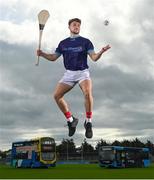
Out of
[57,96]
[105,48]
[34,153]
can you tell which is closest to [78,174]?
[34,153]

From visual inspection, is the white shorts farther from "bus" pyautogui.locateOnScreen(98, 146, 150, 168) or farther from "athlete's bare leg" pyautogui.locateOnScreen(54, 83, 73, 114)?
"bus" pyautogui.locateOnScreen(98, 146, 150, 168)

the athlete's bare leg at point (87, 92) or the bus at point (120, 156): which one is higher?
the bus at point (120, 156)

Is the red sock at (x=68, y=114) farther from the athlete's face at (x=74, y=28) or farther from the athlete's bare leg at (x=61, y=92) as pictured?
the athlete's face at (x=74, y=28)

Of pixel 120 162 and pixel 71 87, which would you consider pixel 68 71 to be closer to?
pixel 71 87

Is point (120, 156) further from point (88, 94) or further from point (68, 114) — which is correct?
point (88, 94)

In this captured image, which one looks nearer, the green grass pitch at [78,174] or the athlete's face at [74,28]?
the athlete's face at [74,28]

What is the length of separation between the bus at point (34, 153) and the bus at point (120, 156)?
30.9 ft

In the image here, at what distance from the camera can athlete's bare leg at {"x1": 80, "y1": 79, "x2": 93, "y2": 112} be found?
16.1 metres

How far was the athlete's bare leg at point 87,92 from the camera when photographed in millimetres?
16125

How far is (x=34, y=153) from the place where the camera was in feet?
271

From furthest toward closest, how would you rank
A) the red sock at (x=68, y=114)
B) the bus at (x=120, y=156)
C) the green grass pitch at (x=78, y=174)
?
the bus at (x=120, y=156), the green grass pitch at (x=78, y=174), the red sock at (x=68, y=114)

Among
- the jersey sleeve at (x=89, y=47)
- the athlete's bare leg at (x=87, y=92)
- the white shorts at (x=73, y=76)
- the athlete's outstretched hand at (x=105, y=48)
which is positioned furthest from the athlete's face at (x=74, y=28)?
the athlete's bare leg at (x=87, y=92)

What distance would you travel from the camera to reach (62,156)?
15688 cm

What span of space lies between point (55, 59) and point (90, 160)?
462 ft
